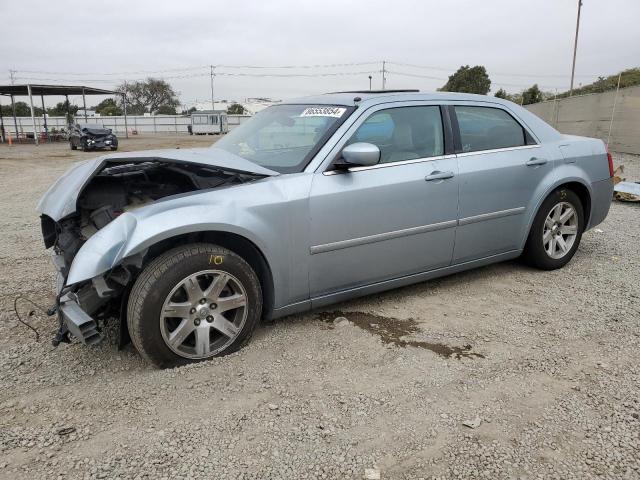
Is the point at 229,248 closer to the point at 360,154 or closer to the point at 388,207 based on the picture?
the point at 360,154

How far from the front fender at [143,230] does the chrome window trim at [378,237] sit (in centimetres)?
51

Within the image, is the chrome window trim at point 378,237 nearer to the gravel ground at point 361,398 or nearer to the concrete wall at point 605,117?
the gravel ground at point 361,398

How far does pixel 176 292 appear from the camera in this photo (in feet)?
9.42

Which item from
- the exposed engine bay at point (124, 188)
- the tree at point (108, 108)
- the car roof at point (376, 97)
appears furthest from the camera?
the tree at point (108, 108)

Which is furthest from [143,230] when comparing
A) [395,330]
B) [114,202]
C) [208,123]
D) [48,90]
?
[208,123]

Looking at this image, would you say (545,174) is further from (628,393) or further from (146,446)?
(146,446)

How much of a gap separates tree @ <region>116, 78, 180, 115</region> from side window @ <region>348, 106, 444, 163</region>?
79830mm

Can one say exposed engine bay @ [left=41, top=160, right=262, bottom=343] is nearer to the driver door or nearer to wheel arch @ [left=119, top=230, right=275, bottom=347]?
wheel arch @ [left=119, top=230, right=275, bottom=347]

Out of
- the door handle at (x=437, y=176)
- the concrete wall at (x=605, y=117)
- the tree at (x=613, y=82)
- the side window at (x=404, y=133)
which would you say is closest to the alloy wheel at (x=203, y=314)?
the side window at (x=404, y=133)

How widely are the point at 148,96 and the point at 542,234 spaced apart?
81.8 metres

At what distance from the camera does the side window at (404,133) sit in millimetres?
3652

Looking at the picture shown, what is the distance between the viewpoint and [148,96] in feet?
256

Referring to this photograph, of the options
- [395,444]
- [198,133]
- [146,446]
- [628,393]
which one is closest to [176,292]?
[146,446]

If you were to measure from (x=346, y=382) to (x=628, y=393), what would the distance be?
1.52 metres
